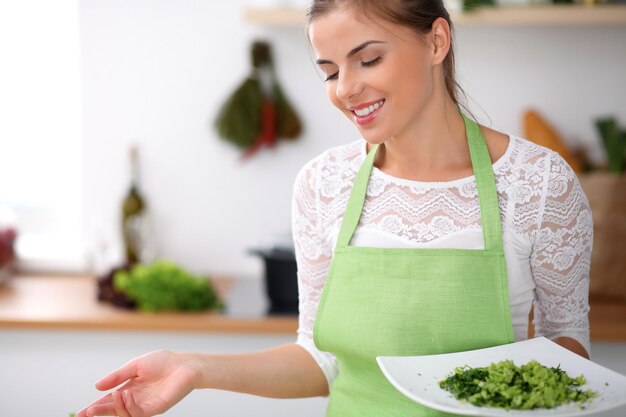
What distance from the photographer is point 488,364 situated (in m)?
1.15

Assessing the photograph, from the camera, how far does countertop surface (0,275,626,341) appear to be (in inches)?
88.0

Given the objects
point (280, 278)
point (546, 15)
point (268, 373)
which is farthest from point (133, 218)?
point (268, 373)

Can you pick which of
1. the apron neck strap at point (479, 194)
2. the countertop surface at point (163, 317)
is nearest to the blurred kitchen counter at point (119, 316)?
the countertop surface at point (163, 317)

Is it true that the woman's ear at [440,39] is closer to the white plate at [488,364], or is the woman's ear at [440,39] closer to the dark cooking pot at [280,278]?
the white plate at [488,364]

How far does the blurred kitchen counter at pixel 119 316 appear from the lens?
2.25m

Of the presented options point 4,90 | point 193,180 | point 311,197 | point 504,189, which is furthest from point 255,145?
point 504,189

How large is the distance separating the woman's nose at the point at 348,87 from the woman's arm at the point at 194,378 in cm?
43

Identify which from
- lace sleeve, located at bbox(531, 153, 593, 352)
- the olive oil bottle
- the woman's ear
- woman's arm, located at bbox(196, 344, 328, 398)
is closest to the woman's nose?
the woman's ear

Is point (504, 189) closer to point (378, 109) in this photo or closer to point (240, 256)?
point (378, 109)

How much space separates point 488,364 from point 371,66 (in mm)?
436

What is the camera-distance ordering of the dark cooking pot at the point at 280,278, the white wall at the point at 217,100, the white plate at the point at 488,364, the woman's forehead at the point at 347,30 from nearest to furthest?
the white plate at the point at 488,364 < the woman's forehead at the point at 347,30 < the dark cooking pot at the point at 280,278 < the white wall at the point at 217,100

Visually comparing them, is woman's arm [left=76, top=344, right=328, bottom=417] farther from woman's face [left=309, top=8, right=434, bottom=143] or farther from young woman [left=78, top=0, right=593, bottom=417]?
woman's face [left=309, top=8, right=434, bottom=143]

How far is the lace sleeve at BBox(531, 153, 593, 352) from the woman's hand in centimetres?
52

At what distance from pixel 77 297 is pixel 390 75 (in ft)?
5.37
